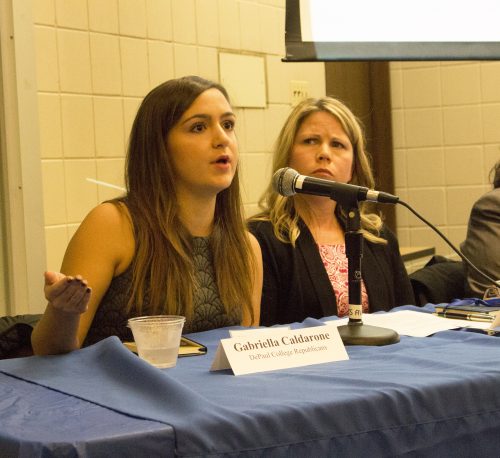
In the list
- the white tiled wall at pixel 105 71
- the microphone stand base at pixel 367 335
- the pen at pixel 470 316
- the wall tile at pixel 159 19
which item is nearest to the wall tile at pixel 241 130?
the white tiled wall at pixel 105 71

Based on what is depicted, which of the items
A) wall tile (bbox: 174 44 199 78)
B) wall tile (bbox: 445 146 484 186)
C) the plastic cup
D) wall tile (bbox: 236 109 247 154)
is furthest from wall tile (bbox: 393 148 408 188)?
the plastic cup

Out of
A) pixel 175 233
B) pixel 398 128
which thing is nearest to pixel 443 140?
pixel 398 128

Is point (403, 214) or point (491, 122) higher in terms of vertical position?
point (491, 122)

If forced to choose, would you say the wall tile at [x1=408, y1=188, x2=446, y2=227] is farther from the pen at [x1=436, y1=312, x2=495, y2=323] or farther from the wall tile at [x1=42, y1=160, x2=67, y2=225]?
the pen at [x1=436, y1=312, x2=495, y2=323]

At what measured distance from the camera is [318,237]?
280cm

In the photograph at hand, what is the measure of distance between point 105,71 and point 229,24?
742 mm

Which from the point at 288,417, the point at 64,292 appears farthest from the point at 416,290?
the point at 288,417

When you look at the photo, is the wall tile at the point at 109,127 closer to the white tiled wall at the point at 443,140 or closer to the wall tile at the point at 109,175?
the wall tile at the point at 109,175

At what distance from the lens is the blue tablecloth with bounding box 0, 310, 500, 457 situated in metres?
1.17

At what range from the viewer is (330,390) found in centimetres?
130

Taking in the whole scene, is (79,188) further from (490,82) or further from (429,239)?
(490,82)

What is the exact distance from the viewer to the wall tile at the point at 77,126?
3.00 m

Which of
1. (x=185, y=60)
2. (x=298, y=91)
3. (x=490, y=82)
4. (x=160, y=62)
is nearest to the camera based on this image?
(x=160, y=62)

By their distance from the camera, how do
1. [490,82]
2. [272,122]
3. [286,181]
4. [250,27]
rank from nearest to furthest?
[286,181], [250,27], [272,122], [490,82]
